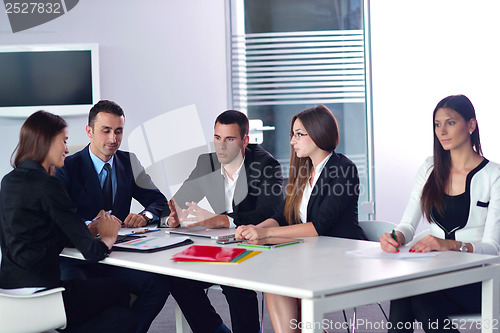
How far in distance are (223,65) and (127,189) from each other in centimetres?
234

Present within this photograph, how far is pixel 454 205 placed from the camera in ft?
9.11

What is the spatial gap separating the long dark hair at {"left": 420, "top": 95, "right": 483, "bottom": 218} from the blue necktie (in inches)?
63.8

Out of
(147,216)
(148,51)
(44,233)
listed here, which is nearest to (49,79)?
(148,51)

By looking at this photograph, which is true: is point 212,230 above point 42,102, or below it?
below

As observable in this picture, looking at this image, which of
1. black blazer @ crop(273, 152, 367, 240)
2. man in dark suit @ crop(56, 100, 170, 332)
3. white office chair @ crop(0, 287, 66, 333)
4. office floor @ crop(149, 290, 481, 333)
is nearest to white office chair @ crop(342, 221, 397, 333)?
black blazer @ crop(273, 152, 367, 240)

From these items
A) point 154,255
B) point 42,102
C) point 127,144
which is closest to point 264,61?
point 127,144

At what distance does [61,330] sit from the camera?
2.54 meters

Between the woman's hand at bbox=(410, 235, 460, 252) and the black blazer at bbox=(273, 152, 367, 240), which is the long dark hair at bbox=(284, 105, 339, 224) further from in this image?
the woman's hand at bbox=(410, 235, 460, 252)

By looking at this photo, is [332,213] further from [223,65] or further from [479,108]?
[479,108]

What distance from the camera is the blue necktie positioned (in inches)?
135

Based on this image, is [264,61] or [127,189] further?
[264,61]

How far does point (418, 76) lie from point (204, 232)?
3483mm

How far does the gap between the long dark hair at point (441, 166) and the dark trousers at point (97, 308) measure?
54.4 inches

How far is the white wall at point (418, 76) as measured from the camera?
228 inches
